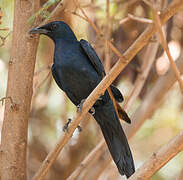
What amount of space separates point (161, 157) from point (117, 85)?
3212 mm

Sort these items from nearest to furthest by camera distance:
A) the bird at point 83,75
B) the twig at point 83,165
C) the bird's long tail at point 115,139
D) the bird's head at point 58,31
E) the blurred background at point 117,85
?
1. the twig at point 83,165
2. the bird's long tail at point 115,139
3. the bird at point 83,75
4. the bird's head at point 58,31
5. the blurred background at point 117,85

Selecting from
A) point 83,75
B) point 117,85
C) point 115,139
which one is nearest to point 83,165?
point 115,139

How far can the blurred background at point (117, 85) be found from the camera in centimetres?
513

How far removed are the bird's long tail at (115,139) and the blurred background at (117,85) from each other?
435 mm

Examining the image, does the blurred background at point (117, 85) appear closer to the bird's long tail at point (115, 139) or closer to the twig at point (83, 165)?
the bird's long tail at point (115, 139)

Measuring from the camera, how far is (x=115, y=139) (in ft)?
13.5

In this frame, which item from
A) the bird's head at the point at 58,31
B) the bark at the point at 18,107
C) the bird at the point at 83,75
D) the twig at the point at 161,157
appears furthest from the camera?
the bird's head at the point at 58,31

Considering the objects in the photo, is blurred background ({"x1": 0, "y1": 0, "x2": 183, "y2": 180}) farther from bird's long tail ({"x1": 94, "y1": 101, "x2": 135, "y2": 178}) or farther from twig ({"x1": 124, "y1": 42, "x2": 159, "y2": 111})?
bird's long tail ({"x1": 94, "y1": 101, "x2": 135, "y2": 178})

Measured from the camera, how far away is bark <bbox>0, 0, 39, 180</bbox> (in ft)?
10.7

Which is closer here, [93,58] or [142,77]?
[93,58]

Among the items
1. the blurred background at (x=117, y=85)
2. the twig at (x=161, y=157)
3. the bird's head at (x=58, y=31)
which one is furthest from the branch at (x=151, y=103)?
the twig at (x=161, y=157)

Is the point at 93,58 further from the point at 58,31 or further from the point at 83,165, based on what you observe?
the point at 83,165

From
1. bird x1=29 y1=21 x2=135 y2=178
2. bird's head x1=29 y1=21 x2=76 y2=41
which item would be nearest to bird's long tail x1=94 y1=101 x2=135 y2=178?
bird x1=29 y1=21 x2=135 y2=178

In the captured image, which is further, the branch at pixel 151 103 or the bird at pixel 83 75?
the branch at pixel 151 103
